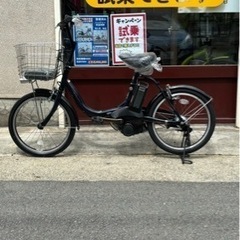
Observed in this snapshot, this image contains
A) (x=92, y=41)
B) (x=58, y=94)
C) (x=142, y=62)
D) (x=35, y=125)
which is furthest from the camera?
(x=92, y=41)

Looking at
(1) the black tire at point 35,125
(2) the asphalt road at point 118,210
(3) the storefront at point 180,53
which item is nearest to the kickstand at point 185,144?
(2) the asphalt road at point 118,210

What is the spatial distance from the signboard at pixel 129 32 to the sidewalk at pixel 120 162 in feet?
3.79

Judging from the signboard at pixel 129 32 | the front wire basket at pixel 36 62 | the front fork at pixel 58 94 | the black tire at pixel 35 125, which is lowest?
the black tire at pixel 35 125

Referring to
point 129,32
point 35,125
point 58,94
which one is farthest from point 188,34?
point 35,125

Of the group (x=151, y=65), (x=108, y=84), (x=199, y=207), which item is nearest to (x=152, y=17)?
(x=108, y=84)

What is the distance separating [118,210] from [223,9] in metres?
3.34

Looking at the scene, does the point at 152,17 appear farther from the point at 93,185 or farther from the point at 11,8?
the point at 93,185

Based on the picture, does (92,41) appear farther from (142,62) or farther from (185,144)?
(185,144)

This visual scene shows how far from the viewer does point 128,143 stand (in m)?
5.61

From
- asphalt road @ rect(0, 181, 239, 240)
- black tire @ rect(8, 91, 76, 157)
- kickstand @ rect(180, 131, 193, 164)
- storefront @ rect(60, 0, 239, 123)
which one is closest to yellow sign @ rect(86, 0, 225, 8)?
storefront @ rect(60, 0, 239, 123)

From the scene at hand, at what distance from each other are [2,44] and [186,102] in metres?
2.60

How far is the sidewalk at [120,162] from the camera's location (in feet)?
15.2

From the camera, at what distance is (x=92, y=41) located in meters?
6.10

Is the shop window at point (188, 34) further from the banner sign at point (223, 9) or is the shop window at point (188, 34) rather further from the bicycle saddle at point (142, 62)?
the bicycle saddle at point (142, 62)
